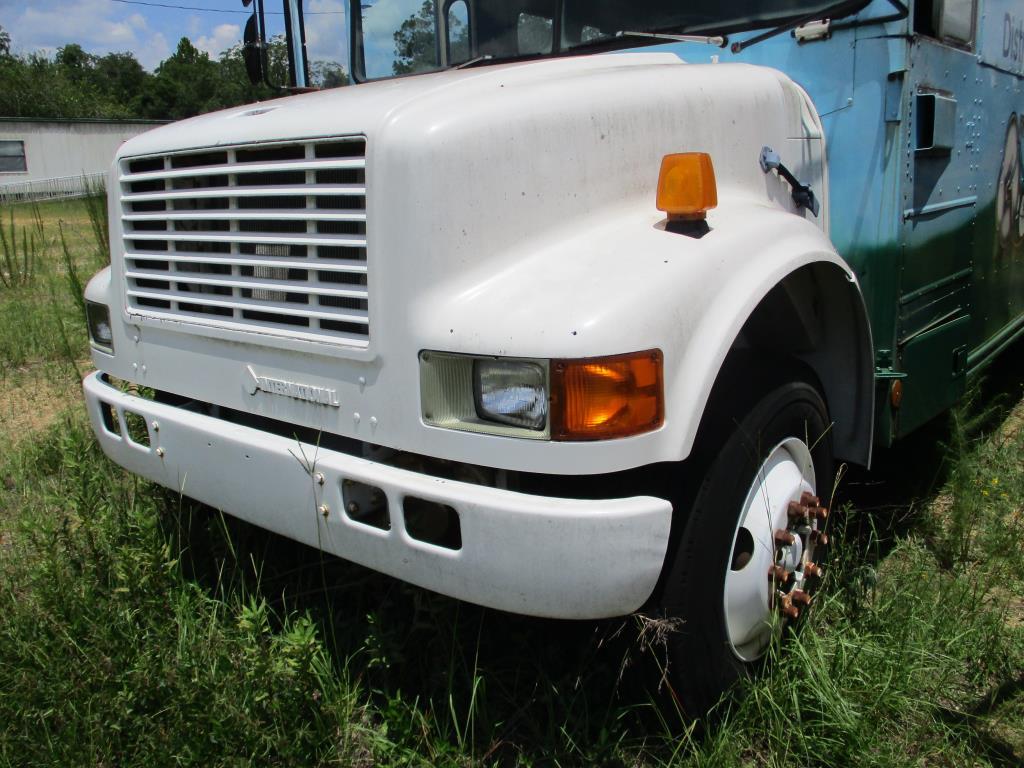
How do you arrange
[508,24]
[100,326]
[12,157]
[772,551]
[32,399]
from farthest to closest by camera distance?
[12,157] → [32,399] → [508,24] → [100,326] → [772,551]

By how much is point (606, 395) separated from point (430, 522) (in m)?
0.55

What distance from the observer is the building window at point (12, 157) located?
3406 cm

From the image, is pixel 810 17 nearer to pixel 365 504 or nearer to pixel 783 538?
pixel 783 538

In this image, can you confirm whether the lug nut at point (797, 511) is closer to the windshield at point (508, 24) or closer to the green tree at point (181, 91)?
the windshield at point (508, 24)

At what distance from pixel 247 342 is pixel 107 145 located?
40703 mm

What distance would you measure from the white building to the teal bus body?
3351cm

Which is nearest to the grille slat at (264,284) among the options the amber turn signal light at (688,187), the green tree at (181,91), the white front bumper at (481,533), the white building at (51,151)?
the white front bumper at (481,533)

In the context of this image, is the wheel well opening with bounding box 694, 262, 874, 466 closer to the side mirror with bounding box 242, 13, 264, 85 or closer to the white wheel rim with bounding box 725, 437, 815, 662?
the white wheel rim with bounding box 725, 437, 815, 662

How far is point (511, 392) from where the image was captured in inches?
69.6

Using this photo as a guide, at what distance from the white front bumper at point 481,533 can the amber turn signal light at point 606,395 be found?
153 millimetres

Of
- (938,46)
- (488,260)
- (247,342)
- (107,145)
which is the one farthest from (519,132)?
(107,145)

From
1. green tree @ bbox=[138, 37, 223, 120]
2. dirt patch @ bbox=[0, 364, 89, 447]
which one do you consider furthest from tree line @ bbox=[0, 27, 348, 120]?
dirt patch @ bbox=[0, 364, 89, 447]

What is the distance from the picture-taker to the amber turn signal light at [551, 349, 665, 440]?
5.59ft

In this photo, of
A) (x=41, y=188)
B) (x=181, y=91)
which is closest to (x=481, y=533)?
(x=41, y=188)
